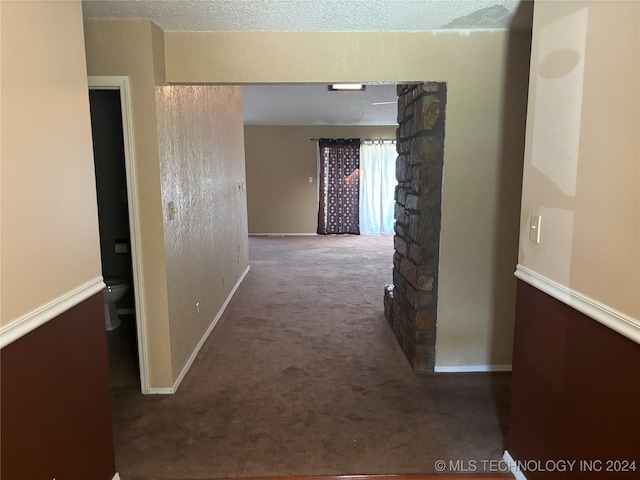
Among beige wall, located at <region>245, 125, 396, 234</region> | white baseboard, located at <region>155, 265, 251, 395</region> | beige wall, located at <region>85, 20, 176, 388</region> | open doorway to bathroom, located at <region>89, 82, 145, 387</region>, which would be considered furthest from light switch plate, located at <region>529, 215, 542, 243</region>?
beige wall, located at <region>245, 125, 396, 234</region>

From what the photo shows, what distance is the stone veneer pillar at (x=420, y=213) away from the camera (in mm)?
2811

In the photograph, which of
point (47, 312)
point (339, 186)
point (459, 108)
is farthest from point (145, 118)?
point (339, 186)

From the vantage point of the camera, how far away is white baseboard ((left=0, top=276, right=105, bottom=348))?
1.23 metres

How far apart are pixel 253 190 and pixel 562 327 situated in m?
7.91

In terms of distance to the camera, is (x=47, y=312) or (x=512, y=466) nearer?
(x=47, y=312)

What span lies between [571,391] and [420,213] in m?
1.57

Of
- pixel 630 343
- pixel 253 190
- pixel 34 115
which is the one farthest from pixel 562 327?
pixel 253 190

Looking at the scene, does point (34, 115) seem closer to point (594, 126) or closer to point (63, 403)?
point (63, 403)

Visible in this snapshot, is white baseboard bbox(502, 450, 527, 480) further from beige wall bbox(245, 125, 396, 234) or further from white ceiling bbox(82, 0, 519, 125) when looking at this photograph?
beige wall bbox(245, 125, 396, 234)

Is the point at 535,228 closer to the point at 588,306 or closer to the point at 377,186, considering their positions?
the point at 588,306

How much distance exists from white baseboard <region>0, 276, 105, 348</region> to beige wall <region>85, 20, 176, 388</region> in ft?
2.69

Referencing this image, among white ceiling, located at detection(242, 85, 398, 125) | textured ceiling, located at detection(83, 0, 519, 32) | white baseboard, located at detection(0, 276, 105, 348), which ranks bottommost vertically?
white baseboard, located at detection(0, 276, 105, 348)

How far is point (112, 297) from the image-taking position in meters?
3.76

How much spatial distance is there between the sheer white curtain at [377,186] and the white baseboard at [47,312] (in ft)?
A: 25.2
